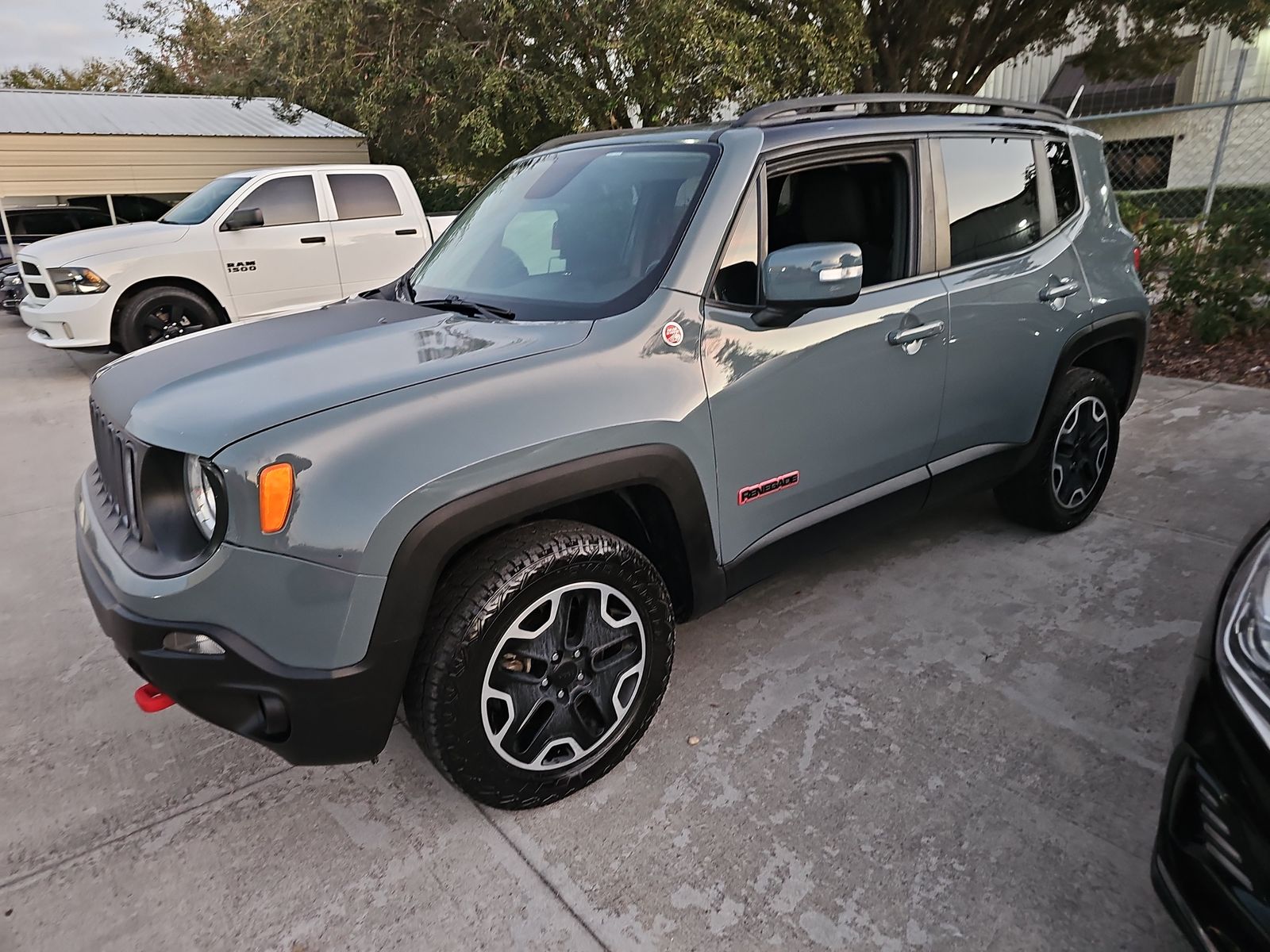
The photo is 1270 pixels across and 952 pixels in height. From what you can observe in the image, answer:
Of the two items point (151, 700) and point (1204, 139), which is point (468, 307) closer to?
point (151, 700)

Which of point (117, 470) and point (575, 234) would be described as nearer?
point (117, 470)

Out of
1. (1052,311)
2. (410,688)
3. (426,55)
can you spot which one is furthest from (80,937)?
(426,55)

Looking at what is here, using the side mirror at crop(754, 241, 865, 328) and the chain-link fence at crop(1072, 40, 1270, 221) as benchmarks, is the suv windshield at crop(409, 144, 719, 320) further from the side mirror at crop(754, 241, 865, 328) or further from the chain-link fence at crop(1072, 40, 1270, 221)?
the chain-link fence at crop(1072, 40, 1270, 221)

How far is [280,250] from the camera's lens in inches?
351

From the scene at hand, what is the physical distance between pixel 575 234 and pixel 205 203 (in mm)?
7540

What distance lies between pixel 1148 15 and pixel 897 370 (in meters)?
14.3

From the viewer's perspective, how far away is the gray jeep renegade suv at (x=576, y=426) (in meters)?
2.01

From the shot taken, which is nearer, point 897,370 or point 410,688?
point 410,688

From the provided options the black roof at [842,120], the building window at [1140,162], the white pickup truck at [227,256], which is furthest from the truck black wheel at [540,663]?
the building window at [1140,162]

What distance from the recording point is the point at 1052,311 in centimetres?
363

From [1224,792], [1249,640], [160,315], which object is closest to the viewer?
[1224,792]

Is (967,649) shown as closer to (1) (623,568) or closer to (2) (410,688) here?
(1) (623,568)

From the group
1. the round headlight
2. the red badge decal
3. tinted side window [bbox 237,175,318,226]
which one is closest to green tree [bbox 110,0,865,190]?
tinted side window [bbox 237,175,318,226]

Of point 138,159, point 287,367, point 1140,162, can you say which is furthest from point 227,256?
point 1140,162
